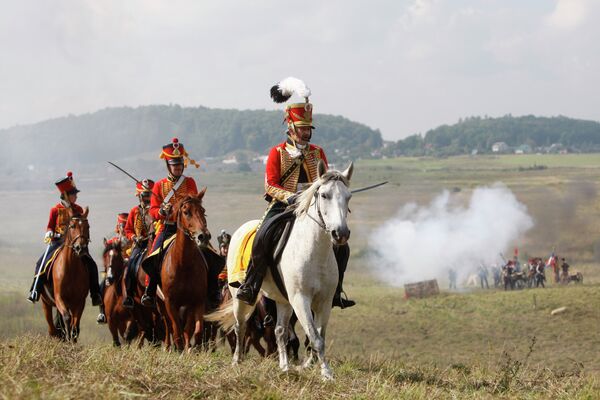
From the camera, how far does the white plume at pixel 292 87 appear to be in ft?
43.6

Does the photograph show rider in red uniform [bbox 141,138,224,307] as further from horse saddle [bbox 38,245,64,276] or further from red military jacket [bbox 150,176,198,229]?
horse saddle [bbox 38,245,64,276]

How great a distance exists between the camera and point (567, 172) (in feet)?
460

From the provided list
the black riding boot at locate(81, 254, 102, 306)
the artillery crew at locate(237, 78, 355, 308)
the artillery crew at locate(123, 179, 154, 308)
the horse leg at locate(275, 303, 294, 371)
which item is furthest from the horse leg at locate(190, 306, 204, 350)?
the black riding boot at locate(81, 254, 102, 306)

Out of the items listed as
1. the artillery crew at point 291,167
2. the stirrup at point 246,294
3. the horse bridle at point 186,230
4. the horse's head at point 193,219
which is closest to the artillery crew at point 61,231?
the horse bridle at point 186,230

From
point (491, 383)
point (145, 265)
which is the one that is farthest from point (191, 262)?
point (491, 383)

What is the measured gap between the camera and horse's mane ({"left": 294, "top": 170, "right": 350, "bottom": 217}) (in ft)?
37.5

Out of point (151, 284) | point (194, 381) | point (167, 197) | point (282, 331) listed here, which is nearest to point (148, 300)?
point (151, 284)

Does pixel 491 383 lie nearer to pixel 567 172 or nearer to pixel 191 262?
pixel 191 262

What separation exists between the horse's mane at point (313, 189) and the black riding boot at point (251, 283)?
3.48 feet

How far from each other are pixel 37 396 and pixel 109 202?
3404 inches

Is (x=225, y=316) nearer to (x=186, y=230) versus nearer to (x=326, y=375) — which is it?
(x=186, y=230)

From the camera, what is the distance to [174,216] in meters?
15.3

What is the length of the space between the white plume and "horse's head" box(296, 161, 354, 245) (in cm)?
193

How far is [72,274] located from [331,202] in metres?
7.06
